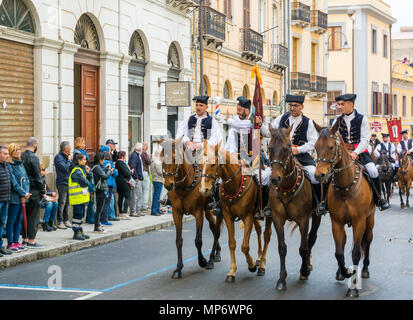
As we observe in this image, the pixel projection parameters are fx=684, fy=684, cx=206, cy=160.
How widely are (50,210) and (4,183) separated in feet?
10.1

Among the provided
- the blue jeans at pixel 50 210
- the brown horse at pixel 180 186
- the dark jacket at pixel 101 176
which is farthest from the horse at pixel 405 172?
the brown horse at pixel 180 186

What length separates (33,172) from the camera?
Answer: 1260 cm

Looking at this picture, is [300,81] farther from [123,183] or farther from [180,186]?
[180,186]

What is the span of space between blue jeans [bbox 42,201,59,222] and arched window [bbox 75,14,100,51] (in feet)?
17.2

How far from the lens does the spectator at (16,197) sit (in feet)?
38.5

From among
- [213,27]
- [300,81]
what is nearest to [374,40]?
[300,81]

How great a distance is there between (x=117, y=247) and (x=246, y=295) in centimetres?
526

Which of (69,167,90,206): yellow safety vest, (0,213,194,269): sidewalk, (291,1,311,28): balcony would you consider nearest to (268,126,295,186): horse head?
(0,213,194,269): sidewalk

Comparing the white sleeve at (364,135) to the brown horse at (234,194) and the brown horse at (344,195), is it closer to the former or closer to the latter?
the brown horse at (344,195)

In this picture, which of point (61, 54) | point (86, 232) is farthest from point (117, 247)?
point (61, 54)

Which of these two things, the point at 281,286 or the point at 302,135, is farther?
the point at 302,135

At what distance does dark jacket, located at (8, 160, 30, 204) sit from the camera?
11.7 metres

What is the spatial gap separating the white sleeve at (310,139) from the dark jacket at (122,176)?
765 cm

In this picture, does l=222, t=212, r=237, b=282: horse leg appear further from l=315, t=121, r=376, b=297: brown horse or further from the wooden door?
the wooden door
